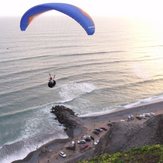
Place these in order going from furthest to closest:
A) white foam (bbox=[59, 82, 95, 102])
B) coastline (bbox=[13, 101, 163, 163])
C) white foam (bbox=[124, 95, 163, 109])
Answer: white foam (bbox=[59, 82, 95, 102])
white foam (bbox=[124, 95, 163, 109])
coastline (bbox=[13, 101, 163, 163])

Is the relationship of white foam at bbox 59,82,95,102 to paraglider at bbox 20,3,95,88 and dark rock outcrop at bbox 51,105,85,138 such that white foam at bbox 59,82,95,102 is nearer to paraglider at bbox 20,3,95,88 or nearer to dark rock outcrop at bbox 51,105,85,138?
dark rock outcrop at bbox 51,105,85,138

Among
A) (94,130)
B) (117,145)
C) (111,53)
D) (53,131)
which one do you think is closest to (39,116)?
(53,131)

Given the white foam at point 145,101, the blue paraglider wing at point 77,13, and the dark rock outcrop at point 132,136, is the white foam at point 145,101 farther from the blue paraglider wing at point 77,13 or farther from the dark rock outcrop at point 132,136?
the blue paraglider wing at point 77,13

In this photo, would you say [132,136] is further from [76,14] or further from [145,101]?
[145,101]

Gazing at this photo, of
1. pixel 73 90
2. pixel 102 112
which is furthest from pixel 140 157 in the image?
pixel 73 90

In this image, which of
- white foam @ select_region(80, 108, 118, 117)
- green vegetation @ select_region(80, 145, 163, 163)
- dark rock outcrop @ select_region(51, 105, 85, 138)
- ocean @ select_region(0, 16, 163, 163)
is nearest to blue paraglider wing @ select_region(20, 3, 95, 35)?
green vegetation @ select_region(80, 145, 163, 163)

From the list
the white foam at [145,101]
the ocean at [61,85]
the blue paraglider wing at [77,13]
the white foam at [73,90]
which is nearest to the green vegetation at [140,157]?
the blue paraglider wing at [77,13]
